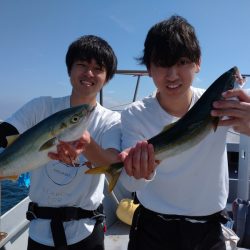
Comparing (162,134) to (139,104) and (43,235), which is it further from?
(43,235)

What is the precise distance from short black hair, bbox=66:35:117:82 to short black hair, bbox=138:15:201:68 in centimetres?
47

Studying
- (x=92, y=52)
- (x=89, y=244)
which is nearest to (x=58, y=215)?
(x=89, y=244)

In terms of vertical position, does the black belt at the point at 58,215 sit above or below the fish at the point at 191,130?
below

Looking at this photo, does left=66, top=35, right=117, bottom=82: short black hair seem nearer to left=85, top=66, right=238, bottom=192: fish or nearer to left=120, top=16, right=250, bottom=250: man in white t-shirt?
left=120, top=16, right=250, bottom=250: man in white t-shirt

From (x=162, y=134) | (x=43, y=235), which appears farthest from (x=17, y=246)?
(x=162, y=134)

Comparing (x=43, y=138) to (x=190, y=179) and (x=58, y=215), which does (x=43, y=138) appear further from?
(x=190, y=179)

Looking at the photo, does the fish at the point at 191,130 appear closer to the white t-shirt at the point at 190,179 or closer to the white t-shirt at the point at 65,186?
the white t-shirt at the point at 190,179

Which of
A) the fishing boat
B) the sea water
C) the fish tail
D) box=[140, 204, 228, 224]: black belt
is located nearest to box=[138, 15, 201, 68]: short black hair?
the fish tail

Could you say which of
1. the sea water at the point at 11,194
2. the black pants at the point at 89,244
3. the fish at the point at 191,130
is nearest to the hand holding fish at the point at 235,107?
the fish at the point at 191,130

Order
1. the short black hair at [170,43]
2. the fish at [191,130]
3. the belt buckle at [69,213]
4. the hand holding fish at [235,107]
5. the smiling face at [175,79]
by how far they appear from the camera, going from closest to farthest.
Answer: the hand holding fish at [235,107] < the fish at [191,130] < the smiling face at [175,79] < the short black hair at [170,43] < the belt buckle at [69,213]

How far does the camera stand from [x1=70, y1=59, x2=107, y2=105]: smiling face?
3.18m

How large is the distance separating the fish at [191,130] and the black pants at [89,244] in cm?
102

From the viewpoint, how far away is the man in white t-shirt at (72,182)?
121 inches

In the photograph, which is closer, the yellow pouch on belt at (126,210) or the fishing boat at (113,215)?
the fishing boat at (113,215)
